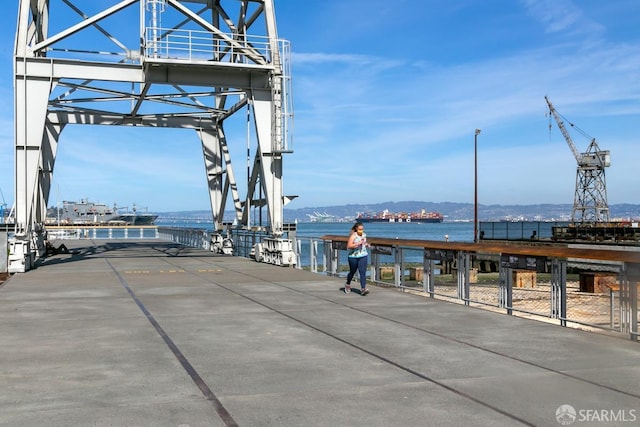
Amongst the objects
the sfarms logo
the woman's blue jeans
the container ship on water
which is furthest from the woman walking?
the container ship on water

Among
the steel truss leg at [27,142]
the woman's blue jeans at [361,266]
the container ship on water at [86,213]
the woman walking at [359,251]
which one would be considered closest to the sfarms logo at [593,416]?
the woman's blue jeans at [361,266]

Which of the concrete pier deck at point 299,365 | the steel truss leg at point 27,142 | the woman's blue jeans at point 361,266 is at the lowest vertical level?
the concrete pier deck at point 299,365

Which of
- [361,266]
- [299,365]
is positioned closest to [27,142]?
[361,266]

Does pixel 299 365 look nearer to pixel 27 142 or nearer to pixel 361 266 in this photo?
pixel 361 266

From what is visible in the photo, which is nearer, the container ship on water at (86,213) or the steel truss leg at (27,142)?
the steel truss leg at (27,142)

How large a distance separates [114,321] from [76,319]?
0.84 metres

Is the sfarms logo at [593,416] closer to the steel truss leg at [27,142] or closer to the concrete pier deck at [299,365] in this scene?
the concrete pier deck at [299,365]

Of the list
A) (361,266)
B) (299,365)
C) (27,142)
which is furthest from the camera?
(27,142)

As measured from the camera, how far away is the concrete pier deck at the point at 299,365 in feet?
20.5

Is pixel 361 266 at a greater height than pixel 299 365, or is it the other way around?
pixel 361 266

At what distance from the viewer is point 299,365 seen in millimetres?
8289

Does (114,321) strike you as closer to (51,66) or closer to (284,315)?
(284,315)

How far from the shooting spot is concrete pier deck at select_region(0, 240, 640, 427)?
624 centimetres

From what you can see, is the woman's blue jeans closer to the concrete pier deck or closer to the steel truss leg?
the concrete pier deck
